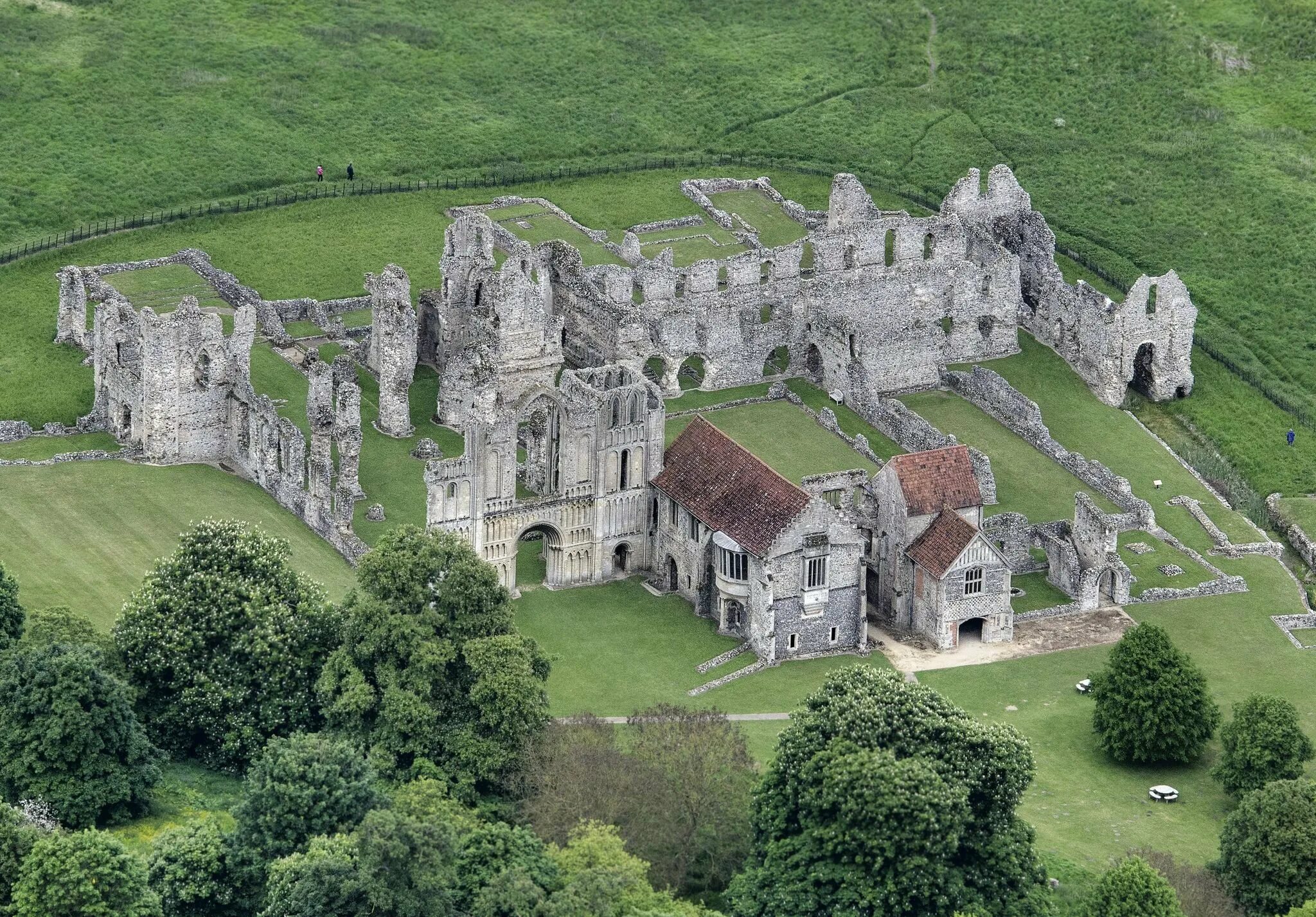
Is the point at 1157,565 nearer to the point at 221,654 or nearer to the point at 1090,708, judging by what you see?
the point at 1090,708

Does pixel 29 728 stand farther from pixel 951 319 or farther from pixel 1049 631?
pixel 951 319

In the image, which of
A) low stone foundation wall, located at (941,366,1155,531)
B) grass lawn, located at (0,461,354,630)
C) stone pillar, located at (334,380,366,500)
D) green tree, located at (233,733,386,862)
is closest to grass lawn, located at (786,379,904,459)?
low stone foundation wall, located at (941,366,1155,531)

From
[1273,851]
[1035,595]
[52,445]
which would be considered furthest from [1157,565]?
[52,445]

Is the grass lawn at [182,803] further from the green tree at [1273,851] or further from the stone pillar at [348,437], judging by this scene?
the green tree at [1273,851]

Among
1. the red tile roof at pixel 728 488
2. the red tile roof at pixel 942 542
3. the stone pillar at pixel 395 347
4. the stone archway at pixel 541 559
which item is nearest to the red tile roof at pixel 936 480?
the red tile roof at pixel 942 542

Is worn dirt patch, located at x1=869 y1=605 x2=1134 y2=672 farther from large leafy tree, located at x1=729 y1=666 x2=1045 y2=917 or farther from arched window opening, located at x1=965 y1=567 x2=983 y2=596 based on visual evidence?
large leafy tree, located at x1=729 y1=666 x2=1045 y2=917
